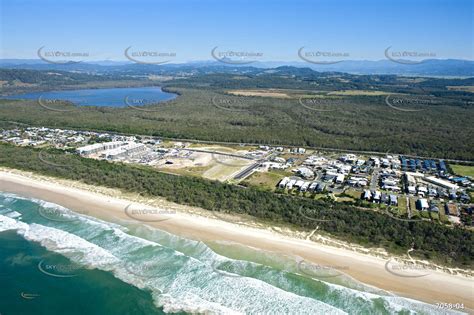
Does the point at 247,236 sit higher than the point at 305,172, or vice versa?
the point at 305,172

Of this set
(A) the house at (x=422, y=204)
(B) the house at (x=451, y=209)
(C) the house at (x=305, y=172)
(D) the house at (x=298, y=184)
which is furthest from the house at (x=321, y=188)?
(B) the house at (x=451, y=209)

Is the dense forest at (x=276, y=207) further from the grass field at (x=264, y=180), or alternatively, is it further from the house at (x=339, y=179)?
the house at (x=339, y=179)

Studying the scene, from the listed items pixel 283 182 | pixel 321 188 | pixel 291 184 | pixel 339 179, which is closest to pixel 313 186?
pixel 321 188

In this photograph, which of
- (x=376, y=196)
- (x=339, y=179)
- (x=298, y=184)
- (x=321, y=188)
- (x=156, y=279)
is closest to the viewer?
(x=156, y=279)

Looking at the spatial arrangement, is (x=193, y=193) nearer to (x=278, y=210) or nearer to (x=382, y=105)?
(x=278, y=210)

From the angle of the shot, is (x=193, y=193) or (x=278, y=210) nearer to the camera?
(x=278, y=210)

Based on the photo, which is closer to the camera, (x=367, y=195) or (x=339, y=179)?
(x=367, y=195)

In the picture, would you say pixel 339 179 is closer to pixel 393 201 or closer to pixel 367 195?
pixel 367 195

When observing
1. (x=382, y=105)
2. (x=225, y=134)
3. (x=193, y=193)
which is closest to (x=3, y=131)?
(x=225, y=134)
